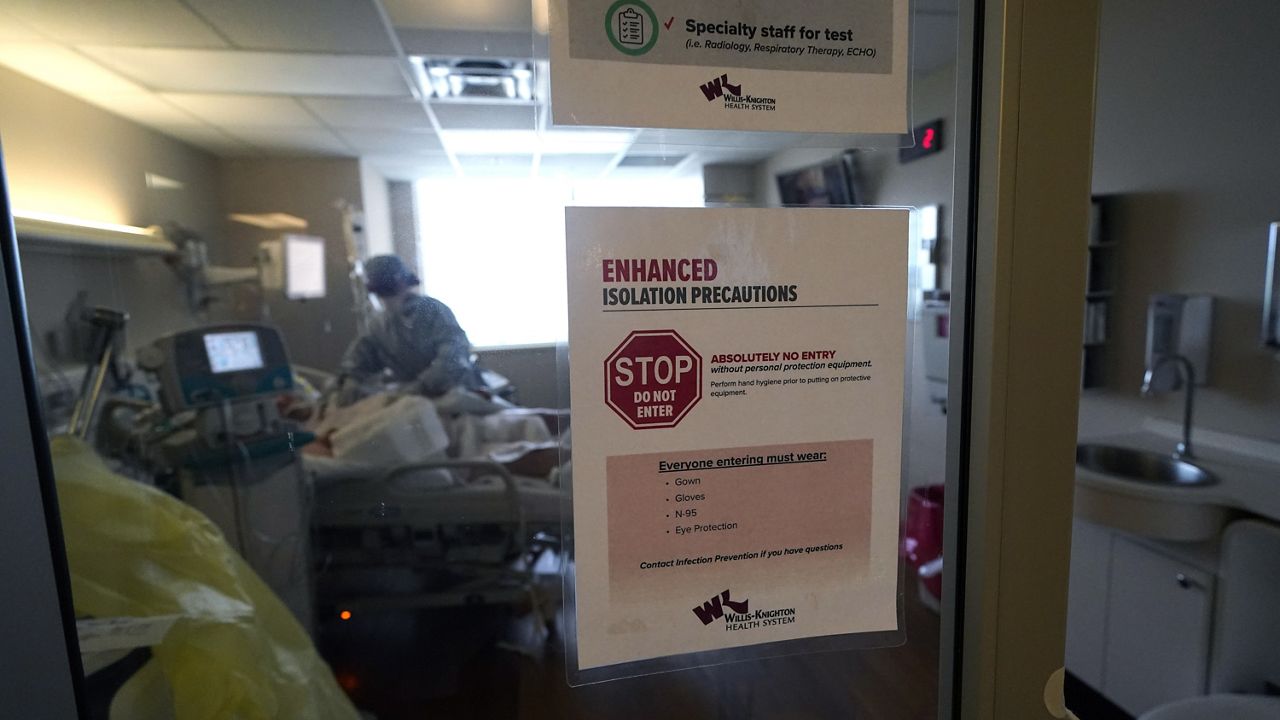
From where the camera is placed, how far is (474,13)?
1.41 feet

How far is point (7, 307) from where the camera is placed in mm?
370

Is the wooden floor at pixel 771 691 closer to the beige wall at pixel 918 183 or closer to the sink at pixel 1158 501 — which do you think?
the beige wall at pixel 918 183

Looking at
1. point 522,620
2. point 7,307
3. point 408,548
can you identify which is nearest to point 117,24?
point 7,307

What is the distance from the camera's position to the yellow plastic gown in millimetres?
543

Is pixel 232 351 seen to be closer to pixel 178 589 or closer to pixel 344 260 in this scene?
pixel 344 260

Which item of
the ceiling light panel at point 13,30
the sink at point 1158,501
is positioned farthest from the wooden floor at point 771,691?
the sink at point 1158,501

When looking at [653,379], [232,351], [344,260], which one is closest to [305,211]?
[344,260]

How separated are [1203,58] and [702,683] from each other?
7.97ft

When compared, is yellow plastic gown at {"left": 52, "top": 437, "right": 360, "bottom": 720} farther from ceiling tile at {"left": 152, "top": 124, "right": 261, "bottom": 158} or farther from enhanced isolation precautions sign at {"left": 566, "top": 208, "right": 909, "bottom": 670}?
ceiling tile at {"left": 152, "top": 124, "right": 261, "bottom": 158}

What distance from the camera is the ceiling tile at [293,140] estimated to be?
93 cm

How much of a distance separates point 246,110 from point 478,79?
0.85 m

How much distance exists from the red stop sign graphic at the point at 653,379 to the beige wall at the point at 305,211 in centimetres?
60

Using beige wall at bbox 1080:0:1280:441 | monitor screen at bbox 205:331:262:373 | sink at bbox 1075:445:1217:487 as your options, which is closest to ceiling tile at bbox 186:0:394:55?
monitor screen at bbox 205:331:262:373

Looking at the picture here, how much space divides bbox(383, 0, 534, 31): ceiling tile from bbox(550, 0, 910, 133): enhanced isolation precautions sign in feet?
0.13
